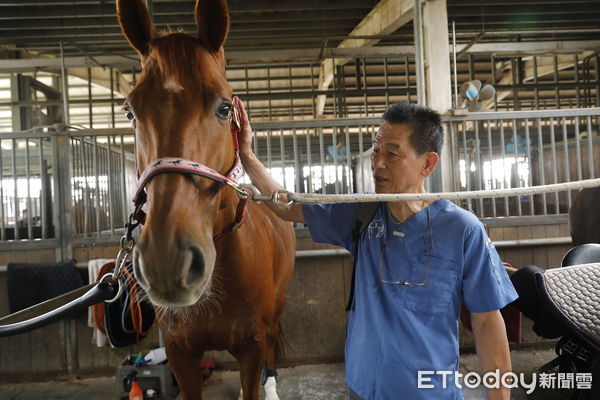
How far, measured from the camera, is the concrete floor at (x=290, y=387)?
292cm

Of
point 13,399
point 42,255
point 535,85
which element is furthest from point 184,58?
point 535,85

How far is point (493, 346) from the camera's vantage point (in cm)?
115

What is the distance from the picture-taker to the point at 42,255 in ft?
10.8

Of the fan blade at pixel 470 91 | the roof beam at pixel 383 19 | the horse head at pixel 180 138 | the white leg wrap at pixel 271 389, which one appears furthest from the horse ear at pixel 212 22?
the roof beam at pixel 383 19

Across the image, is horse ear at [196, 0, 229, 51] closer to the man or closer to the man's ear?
the man

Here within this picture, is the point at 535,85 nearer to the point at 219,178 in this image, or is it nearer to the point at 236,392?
the point at 236,392

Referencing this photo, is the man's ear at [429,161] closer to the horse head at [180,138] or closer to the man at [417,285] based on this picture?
the man at [417,285]

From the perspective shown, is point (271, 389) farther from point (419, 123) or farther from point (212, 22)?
point (212, 22)

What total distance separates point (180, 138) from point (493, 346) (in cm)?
108

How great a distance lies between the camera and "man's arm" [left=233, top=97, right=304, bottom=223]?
1.42m

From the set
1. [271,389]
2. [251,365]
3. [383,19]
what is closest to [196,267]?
[251,365]

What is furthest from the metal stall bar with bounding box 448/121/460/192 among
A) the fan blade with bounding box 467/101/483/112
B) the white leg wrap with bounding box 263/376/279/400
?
the white leg wrap with bounding box 263/376/279/400

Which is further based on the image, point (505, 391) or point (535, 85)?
point (535, 85)

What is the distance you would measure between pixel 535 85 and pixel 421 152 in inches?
331
